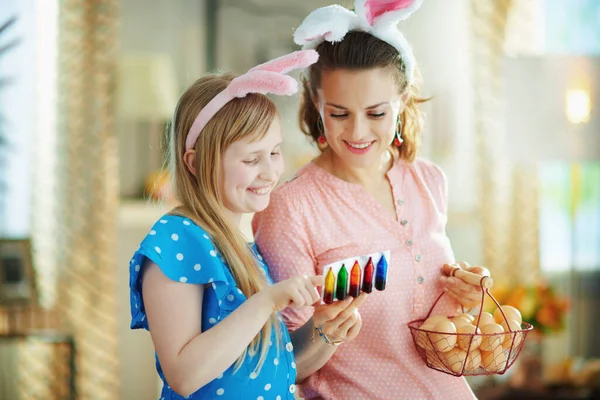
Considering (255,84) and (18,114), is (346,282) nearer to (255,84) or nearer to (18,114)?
(255,84)

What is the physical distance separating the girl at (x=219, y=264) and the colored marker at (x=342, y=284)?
4cm

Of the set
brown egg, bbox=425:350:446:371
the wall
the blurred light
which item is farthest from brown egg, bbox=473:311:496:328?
the wall

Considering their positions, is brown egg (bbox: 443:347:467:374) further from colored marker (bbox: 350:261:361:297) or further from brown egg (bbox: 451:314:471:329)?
colored marker (bbox: 350:261:361:297)

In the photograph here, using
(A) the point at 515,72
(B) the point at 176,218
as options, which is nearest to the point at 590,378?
(A) the point at 515,72

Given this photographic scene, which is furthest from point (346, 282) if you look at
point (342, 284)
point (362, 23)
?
point (362, 23)

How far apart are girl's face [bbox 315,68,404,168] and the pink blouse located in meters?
0.12

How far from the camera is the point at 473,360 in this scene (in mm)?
1428

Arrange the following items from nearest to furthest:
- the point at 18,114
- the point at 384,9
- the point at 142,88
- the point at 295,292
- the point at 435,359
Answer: the point at 295,292 < the point at 435,359 < the point at 384,9 < the point at 18,114 < the point at 142,88

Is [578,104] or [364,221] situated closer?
[364,221]

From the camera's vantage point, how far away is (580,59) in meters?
3.70

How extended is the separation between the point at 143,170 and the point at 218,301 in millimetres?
3214

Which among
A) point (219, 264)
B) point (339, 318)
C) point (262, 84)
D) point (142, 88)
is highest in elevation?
point (142, 88)

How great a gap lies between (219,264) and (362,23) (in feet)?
1.99

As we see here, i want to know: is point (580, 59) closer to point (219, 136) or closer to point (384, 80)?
point (384, 80)
